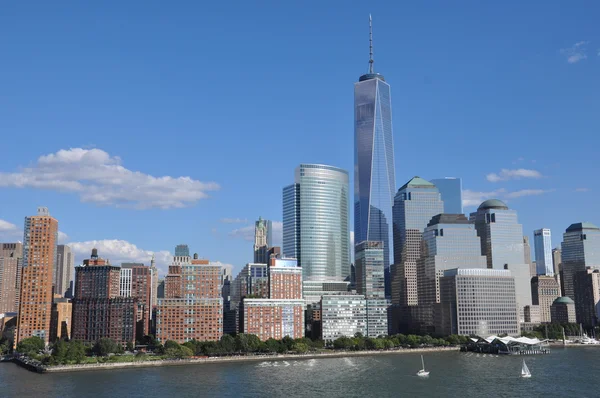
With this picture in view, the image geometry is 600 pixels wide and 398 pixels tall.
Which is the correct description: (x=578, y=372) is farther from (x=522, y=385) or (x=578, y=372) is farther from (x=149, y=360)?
(x=149, y=360)

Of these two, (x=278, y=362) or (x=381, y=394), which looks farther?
(x=278, y=362)

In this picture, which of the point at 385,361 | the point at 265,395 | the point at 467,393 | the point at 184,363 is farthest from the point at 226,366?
the point at 467,393

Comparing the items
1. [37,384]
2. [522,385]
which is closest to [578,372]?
[522,385]

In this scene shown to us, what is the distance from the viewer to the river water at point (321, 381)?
12925cm

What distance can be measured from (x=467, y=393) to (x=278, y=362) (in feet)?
267

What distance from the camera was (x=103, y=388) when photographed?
138500 mm

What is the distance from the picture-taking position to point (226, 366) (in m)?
186

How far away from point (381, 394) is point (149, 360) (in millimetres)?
90364

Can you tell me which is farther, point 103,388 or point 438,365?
point 438,365

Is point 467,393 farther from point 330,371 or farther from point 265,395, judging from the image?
point 330,371

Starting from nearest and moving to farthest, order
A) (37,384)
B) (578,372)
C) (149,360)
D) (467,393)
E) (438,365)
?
(467,393), (37,384), (578,372), (438,365), (149,360)

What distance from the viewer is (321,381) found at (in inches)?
5728

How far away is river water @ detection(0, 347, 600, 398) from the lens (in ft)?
424

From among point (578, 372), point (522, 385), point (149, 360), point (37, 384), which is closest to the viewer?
point (522, 385)
